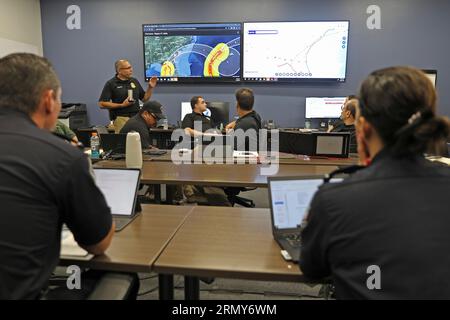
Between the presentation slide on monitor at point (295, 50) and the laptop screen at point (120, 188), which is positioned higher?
the presentation slide on monitor at point (295, 50)

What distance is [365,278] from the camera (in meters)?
0.93

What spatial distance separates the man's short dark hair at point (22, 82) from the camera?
44.6 inches

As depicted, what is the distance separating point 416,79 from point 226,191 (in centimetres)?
259

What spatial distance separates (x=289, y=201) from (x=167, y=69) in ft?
14.4

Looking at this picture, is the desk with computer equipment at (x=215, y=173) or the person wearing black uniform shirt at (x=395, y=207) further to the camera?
the desk with computer equipment at (x=215, y=173)

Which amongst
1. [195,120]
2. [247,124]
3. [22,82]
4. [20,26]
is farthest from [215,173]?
[20,26]

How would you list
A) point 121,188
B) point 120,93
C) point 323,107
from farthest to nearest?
1. point 323,107
2. point 120,93
3. point 121,188

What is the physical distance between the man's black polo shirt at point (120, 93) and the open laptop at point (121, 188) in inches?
135

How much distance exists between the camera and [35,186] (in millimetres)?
1046

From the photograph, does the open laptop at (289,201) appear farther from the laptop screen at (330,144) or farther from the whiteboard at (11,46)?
the whiteboard at (11,46)

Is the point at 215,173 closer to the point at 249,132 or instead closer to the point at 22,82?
the point at 249,132

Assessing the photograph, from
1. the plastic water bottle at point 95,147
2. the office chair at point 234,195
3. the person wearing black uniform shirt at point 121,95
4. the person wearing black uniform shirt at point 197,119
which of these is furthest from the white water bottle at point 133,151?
the person wearing black uniform shirt at point 121,95

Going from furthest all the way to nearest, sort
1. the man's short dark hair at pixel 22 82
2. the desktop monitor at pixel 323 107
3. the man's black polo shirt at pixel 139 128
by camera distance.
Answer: the desktop monitor at pixel 323 107 → the man's black polo shirt at pixel 139 128 → the man's short dark hair at pixel 22 82
